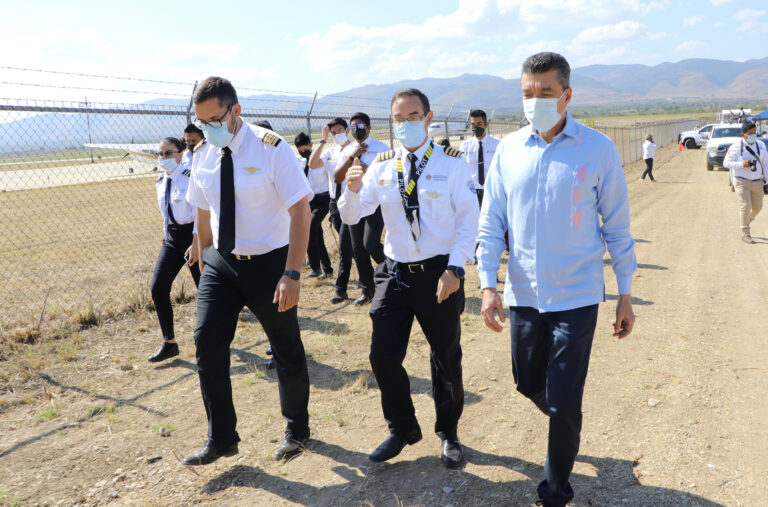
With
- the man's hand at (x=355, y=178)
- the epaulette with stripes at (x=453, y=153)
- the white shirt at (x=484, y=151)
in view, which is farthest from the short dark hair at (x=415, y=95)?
the white shirt at (x=484, y=151)

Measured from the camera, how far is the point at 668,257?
9.14m

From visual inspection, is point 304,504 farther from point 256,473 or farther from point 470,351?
point 470,351

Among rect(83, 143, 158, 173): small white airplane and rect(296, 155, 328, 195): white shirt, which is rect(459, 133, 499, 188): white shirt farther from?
rect(83, 143, 158, 173): small white airplane

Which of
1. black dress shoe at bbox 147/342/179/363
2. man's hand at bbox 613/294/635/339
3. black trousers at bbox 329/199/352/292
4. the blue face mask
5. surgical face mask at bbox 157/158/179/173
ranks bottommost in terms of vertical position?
black dress shoe at bbox 147/342/179/363

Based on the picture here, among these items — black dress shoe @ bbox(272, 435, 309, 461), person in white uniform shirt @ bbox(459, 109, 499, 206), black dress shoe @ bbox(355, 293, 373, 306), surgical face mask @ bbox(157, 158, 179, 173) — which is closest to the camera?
black dress shoe @ bbox(272, 435, 309, 461)

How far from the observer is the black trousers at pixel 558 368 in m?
2.62

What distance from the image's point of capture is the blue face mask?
136 inches

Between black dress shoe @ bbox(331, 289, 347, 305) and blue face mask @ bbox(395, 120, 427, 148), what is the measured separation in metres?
4.16

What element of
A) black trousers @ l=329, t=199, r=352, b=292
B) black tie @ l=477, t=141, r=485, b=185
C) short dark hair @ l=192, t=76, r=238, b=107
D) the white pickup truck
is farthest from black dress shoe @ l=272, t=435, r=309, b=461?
the white pickup truck

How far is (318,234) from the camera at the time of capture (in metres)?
8.41

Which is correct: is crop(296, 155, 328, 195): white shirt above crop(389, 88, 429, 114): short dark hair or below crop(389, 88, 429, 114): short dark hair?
below

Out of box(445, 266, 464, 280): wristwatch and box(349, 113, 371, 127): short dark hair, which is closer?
box(445, 266, 464, 280): wristwatch

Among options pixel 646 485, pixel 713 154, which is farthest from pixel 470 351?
pixel 713 154

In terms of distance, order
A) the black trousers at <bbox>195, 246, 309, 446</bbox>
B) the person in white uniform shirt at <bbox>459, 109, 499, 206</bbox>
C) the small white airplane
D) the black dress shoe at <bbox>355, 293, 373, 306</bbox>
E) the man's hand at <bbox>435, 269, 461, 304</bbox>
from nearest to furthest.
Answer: the man's hand at <bbox>435, 269, 461, 304</bbox>
the black trousers at <bbox>195, 246, 309, 446</bbox>
the small white airplane
the black dress shoe at <bbox>355, 293, 373, 306</bbox>
the person in white uniform shirt at <bbox>459, 109, 499, 206</bbox>
